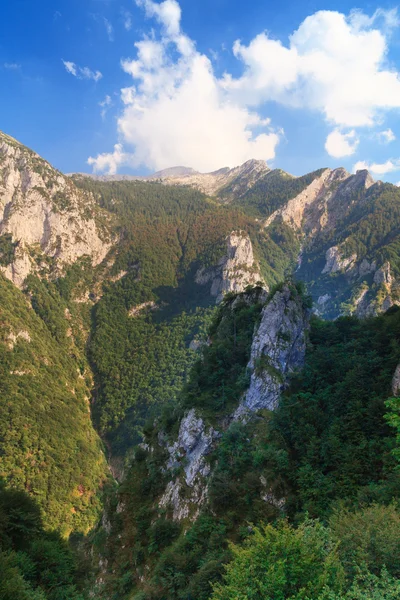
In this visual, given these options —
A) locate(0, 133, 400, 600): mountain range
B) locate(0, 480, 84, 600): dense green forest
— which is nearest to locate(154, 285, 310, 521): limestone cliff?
locate(0, 133, 400, 600): mountain range

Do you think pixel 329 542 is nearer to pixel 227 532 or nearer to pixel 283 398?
pixel 227 532

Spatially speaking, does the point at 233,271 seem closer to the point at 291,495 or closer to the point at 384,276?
the point at 384,276

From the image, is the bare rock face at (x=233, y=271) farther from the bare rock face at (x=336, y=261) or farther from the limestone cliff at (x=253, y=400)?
the limestone cliff at (x=253, y=400)

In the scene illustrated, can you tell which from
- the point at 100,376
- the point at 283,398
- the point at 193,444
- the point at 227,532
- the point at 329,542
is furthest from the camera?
the point at 100,376

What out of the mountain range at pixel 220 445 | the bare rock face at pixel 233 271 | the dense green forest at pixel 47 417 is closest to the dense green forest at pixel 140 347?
the bare rock face at pixel 233 271

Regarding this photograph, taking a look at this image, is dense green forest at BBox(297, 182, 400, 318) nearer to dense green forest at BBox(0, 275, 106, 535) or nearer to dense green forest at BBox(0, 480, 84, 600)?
dense green forest at BBox(0, 275, 106, 535)

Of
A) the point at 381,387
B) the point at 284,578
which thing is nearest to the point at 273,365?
the point at 381,387

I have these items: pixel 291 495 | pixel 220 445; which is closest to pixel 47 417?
pixel 220 445
